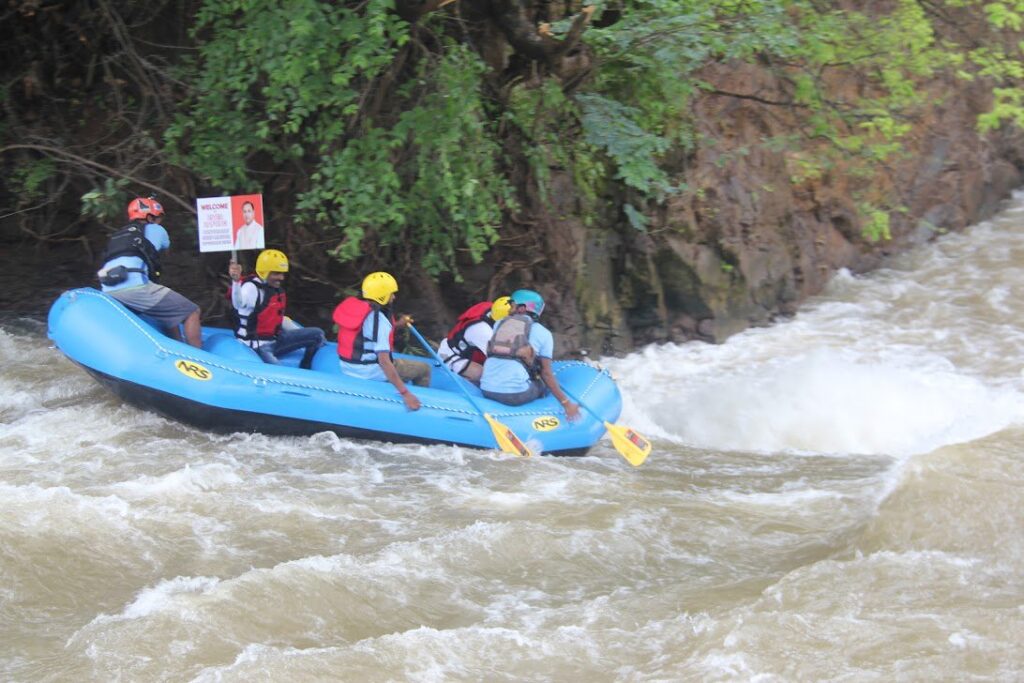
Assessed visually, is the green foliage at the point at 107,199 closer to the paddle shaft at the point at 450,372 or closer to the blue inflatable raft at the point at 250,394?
the blue inflatable raft at the point at 250,394

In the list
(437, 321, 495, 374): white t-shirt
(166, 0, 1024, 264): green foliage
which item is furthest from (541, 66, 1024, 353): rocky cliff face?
(437, 321, 495, 374): white t-shirt

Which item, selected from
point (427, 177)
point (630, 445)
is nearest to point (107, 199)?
point (427, 177)

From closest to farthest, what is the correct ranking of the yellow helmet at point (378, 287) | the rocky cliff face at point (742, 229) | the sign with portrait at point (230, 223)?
1. the yellow helmet at point (378, 287)
2. the sign with portrait at point (230, 223)
3. the rocky cliff face at point (742, 229)

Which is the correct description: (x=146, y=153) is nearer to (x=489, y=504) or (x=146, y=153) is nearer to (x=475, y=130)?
(x=475, y=130)

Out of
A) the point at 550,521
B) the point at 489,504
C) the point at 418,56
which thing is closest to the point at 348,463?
the point at 489,504

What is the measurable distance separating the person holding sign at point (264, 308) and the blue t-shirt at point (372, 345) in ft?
2.13

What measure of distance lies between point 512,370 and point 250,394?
5.58 ft

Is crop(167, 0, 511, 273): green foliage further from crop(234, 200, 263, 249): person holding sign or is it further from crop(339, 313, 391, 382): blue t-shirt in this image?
crop(339, 313, 391, 382): blue t-shirt

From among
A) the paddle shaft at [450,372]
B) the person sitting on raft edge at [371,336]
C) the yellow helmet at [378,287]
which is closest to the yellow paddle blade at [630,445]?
the paddle shaft at [450,372]

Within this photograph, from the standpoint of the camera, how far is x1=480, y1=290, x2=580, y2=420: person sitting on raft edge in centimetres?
706

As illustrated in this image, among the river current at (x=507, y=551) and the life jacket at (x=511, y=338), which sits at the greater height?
the life jacket at (x=511, y=338)

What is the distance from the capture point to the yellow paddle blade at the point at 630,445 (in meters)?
6.79

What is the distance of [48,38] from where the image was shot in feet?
27.5

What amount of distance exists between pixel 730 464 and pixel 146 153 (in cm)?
485
